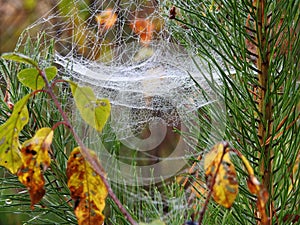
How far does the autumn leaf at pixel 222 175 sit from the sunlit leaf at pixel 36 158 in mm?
112

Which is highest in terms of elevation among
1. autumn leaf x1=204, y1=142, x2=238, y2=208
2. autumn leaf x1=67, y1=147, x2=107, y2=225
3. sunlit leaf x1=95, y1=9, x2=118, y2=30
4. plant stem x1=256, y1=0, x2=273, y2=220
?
sunlit leaf x1=95, y1=9, x2=118, y2=30

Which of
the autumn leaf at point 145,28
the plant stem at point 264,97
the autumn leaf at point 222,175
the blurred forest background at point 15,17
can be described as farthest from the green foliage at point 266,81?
the blurred forest background at point 15,17

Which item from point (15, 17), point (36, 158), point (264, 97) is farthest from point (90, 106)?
point (15, 17)

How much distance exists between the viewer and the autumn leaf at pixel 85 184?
1.22ft

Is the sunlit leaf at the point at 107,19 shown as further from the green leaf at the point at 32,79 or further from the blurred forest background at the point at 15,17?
the blurred forest background at the point at 15,17

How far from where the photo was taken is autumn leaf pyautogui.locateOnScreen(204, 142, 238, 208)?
34cm

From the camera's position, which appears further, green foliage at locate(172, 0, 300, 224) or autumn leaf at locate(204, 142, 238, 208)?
green foliage at locate(172, 0, 300, 224)

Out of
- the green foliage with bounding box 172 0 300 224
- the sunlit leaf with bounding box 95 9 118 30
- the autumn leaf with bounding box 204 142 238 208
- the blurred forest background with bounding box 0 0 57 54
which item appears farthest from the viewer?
the blurred forest background with bounding box 0 0 57 54

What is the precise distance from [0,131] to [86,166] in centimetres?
7

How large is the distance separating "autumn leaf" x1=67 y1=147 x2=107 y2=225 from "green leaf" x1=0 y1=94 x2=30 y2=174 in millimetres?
45

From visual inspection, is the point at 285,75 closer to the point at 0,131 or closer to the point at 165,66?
the point at 0,131

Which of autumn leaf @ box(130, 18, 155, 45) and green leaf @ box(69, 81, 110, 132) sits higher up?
autumn leaf @ box(130, 18, 155, 45)

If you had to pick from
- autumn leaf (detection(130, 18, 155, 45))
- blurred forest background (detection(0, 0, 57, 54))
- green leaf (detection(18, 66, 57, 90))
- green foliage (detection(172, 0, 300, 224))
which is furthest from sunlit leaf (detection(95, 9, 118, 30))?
blurred forest background (detection(0, 0, 57, 54))

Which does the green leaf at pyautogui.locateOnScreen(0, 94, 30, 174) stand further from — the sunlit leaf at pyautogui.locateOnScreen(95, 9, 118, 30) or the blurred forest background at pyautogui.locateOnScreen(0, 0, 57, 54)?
the blurred forest background at pyautogui.locateOnScreen(0, 0, 57, 54)
